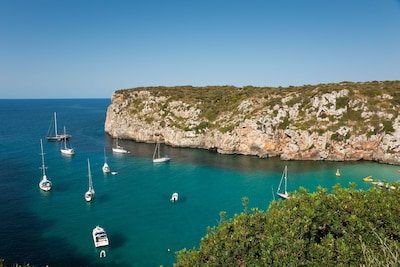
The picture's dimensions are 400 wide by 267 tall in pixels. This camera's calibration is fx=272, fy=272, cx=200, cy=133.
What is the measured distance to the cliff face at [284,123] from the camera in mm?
74250

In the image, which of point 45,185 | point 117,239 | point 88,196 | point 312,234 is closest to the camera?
point 312,234

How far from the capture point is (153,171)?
225ft

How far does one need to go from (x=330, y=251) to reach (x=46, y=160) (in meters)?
81.3

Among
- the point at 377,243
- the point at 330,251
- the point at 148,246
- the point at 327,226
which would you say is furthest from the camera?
the point at 148,246

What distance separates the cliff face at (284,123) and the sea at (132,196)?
4623 millimetres

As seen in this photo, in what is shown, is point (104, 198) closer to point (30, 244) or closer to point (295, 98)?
point (30, 244)

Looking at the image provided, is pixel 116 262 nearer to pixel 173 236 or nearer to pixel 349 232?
pixel 173 236

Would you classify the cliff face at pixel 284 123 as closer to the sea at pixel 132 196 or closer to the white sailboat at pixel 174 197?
the sea at pixel 132 196

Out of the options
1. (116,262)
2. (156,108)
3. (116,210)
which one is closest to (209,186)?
(116,210)

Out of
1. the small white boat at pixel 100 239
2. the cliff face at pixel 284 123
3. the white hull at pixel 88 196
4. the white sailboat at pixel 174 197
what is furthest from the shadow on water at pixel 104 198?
the cliff face at pixel 284 123

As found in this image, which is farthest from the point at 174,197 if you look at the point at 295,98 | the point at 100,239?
the point at 295,98

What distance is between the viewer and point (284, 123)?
82.2 meters

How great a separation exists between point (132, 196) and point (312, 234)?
43.8 metres

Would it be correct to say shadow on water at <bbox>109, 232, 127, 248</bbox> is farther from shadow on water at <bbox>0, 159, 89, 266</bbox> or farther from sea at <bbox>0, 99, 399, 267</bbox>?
shadow on water at <bbox>0, 159, 89, 266</bbox>
